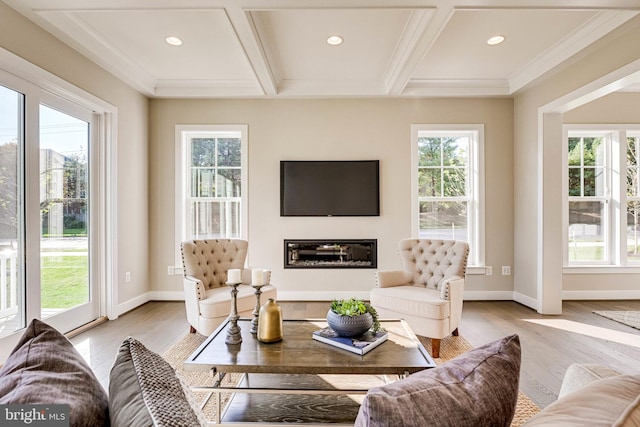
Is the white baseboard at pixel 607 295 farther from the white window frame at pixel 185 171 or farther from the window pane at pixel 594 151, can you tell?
the white window frame at pixel 185 171

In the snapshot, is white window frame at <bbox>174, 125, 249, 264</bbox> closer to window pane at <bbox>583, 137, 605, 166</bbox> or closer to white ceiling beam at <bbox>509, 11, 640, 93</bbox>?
white ceiling beam at <bbox>509, 11, 640, 93</bbox>

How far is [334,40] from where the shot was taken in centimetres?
325

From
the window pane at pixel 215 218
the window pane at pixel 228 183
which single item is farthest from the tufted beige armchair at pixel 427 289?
the window pane at pixel 228 183

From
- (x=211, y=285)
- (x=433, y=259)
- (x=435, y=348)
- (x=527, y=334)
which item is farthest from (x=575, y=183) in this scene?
(x=211, y=285)

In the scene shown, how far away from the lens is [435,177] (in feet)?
15.4

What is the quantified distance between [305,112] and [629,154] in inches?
172

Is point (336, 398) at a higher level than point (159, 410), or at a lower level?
lower

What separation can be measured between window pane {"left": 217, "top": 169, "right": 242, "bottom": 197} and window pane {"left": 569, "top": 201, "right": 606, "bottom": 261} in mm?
4500

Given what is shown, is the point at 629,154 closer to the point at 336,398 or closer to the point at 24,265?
the point at 336,398

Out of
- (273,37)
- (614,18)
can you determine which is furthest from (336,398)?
(614,18)

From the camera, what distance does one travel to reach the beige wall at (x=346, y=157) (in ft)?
14.9

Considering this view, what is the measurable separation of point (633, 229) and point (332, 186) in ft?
13.4

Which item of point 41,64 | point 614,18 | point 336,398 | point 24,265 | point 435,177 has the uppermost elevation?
point 614,18

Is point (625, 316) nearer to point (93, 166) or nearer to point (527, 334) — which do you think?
point (527, 334)
